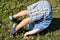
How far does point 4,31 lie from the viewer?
559 cm

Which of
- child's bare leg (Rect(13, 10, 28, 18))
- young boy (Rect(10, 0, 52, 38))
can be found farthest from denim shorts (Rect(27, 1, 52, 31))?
child's bare leg (Rect(13, 10, 28, 18))

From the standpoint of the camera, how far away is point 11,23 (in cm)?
580

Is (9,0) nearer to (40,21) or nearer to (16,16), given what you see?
(16,16)

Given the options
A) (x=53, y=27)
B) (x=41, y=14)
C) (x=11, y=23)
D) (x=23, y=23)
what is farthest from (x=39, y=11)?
(x=11, y=23)

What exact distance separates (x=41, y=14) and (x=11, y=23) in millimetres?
728

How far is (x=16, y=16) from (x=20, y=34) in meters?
0.42


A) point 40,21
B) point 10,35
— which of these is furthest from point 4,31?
point 40,21

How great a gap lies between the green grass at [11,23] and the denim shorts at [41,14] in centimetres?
21

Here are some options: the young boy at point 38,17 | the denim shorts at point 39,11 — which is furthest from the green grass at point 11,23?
the denim shorts at point 39,11

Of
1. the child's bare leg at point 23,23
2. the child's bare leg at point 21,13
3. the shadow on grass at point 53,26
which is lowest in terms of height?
the shadow on grass at point 53,26

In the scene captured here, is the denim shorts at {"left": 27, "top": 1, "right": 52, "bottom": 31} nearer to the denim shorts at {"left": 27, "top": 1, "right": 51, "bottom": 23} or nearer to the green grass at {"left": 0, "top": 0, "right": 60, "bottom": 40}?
the denim shorts at {"left": 27, "top": 1, "right": 51, "bottom": 23}

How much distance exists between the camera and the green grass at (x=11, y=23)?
5.56 meters

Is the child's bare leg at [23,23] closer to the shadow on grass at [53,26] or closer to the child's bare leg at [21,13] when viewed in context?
the child's bare leg at [21,13]

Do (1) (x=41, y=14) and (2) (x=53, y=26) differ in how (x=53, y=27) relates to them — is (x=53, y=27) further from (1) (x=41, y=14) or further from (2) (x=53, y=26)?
(1) (x=41, y=14)
